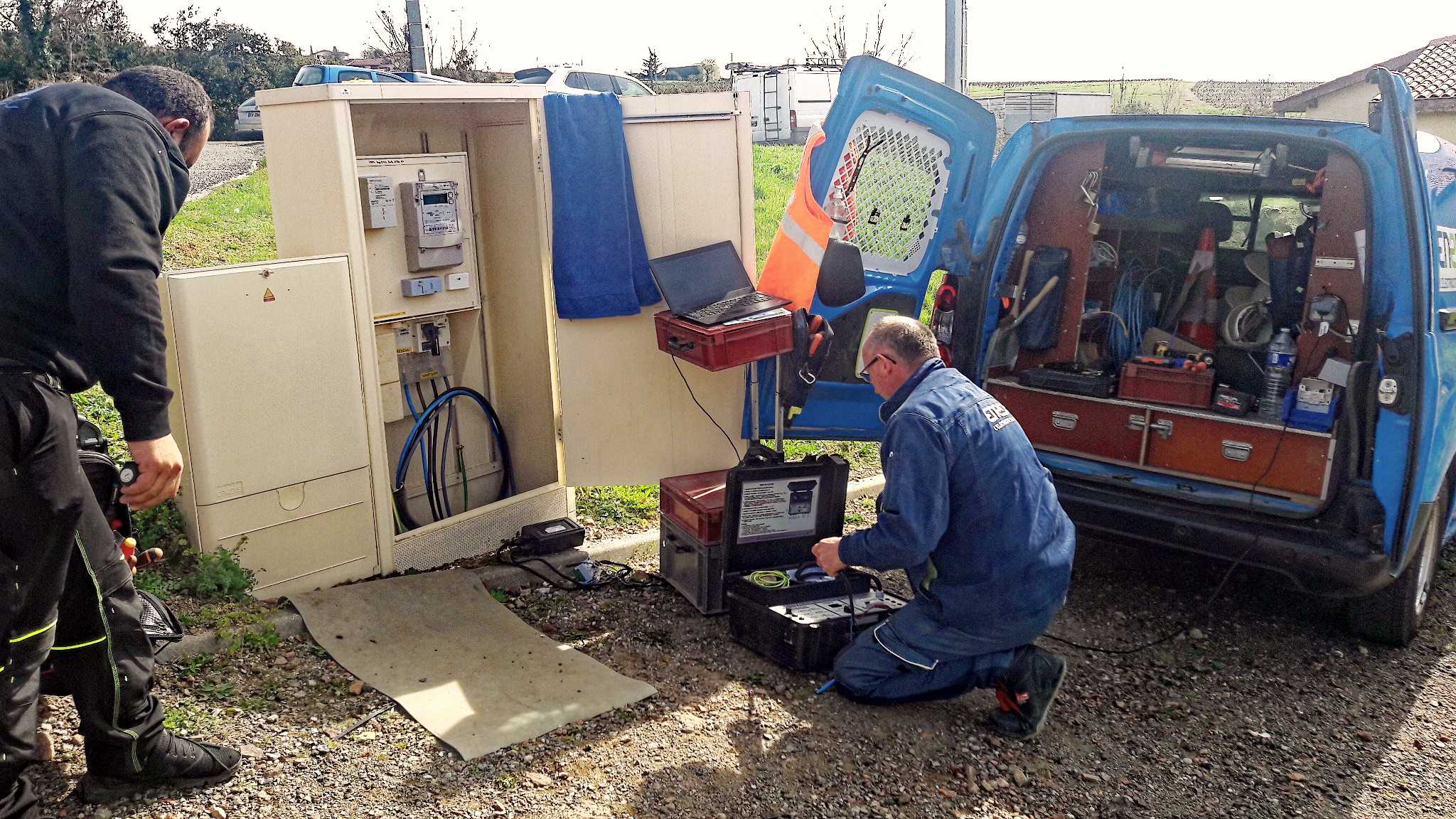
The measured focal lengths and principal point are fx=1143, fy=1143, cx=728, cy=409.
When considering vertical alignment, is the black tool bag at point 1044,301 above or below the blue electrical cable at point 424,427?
above

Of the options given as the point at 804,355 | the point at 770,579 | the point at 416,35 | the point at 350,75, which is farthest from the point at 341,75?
the point at 770,579

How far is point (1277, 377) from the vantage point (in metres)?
4.70

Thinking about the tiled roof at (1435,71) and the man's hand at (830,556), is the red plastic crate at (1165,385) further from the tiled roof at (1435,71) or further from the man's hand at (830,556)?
the tiled roof at (1435,71)

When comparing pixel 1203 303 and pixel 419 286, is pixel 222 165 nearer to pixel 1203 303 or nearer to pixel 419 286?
pixel 419 286

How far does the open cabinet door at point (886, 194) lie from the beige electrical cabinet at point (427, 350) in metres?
0.43

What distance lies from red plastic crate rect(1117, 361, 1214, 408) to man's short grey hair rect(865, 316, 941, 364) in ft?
4.92

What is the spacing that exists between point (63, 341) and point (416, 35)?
10.2m

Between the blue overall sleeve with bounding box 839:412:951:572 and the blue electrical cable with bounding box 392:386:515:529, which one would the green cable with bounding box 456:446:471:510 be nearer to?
the blue electrical cable with bounding box 392:386:515:529

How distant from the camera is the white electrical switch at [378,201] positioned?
4.95 metres

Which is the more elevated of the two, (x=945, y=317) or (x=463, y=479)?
(x=945, y=317)

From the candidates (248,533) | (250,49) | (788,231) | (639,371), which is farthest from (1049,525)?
(250,49)

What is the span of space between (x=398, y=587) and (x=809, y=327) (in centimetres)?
210

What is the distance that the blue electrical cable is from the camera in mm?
5422

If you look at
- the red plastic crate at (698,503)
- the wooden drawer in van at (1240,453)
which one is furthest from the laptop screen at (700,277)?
the wooden drawer in van at (1240,453)
